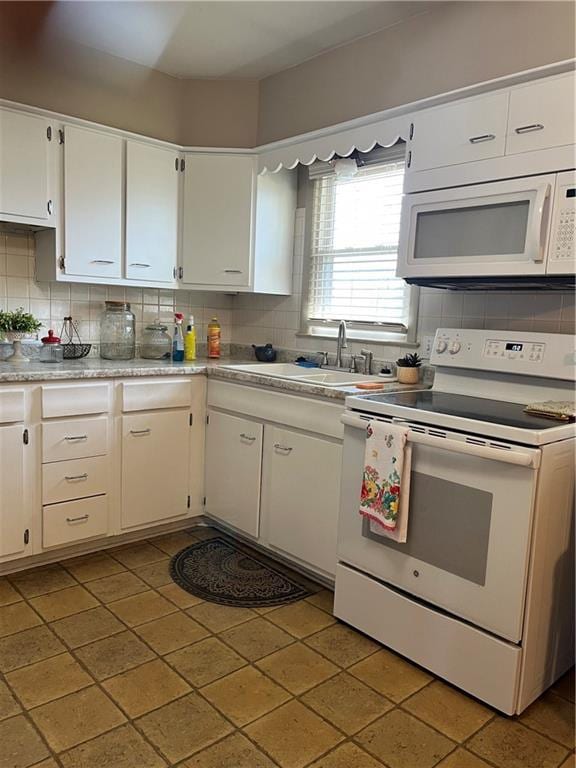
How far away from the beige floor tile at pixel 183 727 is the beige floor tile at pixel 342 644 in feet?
1.60

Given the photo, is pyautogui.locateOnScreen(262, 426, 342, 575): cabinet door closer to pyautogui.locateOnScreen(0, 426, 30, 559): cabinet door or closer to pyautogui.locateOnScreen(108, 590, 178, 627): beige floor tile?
pyautogui.locateOnScreen(108, 590, 178, 627): beige floor tile

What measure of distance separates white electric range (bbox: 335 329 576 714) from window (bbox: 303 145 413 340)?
0.85 m

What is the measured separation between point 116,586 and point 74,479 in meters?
0.52

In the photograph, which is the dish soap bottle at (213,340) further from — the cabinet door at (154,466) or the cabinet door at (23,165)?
the cabinet door at (23,165)

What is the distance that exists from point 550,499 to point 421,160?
4.56 ft

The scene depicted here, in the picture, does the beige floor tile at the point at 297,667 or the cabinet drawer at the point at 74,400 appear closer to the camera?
the beige floor tile at the point at 297,667

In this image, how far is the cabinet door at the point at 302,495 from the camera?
2.39 meters

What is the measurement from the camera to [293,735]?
1.64m

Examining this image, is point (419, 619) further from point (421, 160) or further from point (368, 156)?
point (368, 156)

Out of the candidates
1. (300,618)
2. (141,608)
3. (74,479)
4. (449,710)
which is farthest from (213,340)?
(449,710)

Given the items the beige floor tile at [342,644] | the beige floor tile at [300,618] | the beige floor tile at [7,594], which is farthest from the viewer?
the beige floor tile at [7,594]

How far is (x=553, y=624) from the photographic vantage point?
71.7 inches

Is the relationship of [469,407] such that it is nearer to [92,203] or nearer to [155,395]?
[155,395]

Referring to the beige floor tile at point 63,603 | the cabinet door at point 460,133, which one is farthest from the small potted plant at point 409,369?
the beige floor tile at point 63,603
